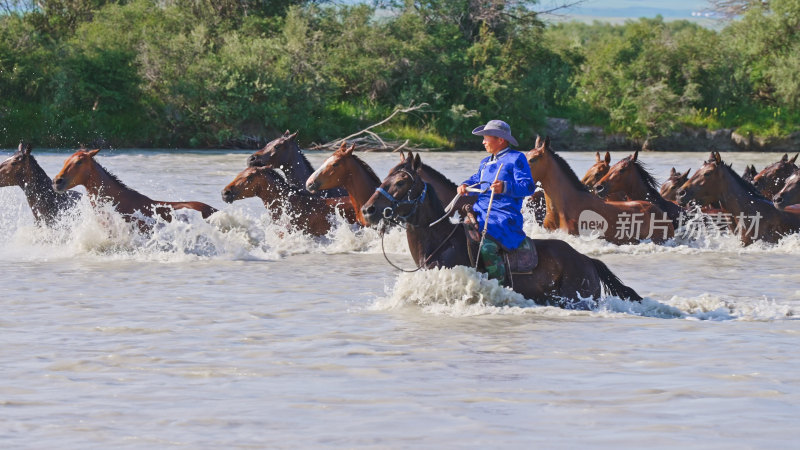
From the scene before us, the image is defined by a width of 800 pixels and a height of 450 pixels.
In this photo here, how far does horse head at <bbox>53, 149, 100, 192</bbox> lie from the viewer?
12836mm

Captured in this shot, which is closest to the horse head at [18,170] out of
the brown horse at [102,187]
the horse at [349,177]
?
the brown horse at [102,187]

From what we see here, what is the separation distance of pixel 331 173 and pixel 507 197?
148 inches

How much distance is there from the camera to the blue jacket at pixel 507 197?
339 inches

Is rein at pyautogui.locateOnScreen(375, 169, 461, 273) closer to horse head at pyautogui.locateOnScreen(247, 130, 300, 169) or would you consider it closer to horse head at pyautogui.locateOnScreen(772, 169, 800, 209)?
horse head at pyautogui.locateOnScreen(247, 130, 300, 169)

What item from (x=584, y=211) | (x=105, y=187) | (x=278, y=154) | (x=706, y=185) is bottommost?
(x=584, y=211)

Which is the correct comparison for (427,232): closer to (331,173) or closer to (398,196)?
(398,196)

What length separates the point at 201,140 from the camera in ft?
128

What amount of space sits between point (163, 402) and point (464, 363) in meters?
1.96

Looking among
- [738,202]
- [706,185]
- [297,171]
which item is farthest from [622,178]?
[297,171]

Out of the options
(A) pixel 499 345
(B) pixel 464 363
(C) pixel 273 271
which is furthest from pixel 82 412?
(C) pixel 273 271

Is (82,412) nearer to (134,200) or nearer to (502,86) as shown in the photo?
(134,200)

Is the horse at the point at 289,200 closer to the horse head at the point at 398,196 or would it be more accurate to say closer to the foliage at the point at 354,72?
the horse head at the point at 398,196

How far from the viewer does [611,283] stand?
903 centimetres

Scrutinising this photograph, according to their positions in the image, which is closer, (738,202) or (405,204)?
(405,204)
